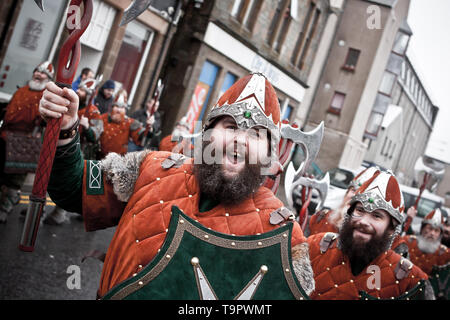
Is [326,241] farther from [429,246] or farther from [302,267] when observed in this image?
[429,246]

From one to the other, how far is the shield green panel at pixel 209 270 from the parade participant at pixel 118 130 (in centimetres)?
538

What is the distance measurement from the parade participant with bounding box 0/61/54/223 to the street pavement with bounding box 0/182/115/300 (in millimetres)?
381

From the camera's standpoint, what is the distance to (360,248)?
2.99 m

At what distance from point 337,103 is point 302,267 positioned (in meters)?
25.4

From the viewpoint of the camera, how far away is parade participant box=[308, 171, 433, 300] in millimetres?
2965

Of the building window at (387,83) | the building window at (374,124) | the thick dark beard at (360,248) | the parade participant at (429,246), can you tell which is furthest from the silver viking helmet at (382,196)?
the building window at (387,83)

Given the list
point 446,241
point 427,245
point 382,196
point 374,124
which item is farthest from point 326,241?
point 374,124

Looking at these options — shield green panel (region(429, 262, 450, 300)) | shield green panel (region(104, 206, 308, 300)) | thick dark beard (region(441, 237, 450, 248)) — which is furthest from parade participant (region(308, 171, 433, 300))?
thick dark beard (region(441, 237, 450, 248))

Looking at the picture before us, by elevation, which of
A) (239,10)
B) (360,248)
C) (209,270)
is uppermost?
(239,10)

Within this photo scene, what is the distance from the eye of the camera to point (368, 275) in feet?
9.97

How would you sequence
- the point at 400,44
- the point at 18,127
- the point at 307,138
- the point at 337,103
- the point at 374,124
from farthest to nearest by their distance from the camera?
the point at 374,124 → the point at 400,44 → the point at 337,103 → the point at 18,127 → the point at 307,138

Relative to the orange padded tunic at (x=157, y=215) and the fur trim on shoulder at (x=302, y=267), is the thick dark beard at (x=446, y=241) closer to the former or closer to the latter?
the orange padded tunic at (x=157, y=215)

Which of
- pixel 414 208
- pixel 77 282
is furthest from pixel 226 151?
pixel 414 208

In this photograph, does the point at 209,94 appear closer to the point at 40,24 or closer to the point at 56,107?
the point at 40,24
